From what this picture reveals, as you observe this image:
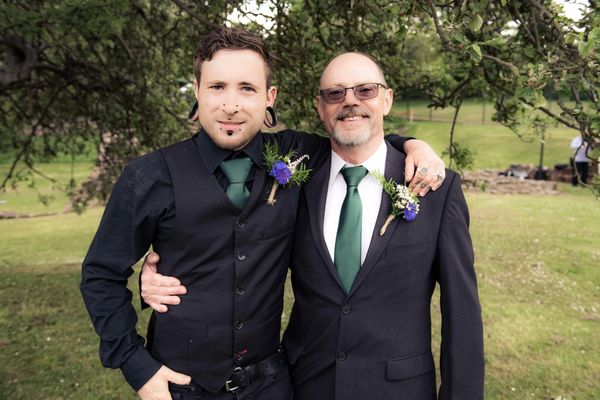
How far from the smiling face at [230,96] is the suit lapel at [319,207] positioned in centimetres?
51

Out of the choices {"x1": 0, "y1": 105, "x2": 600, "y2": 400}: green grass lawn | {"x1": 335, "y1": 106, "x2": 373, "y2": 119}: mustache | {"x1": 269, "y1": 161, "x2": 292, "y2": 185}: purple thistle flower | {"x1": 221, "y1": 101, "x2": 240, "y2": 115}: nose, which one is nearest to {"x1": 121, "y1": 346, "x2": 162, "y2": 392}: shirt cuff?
{"x1": 269, "y1": 161, "x2": 292, "y2": 185}: purple thistle flower

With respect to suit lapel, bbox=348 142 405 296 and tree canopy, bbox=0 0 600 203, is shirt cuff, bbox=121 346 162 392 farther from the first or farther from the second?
tree canopy, bbox=0 0 600 203

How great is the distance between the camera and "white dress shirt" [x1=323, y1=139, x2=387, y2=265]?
2.65 metres

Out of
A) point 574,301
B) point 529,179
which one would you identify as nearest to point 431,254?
point 574,301

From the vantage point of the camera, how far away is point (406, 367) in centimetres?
260

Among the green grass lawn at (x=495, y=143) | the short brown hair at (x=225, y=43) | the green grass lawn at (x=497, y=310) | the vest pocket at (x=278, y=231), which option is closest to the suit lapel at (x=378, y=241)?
the vest pocket at (x=278, y=231)

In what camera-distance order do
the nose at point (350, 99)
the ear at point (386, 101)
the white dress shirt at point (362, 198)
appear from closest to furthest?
the white dress shirt at point (362, 198), the nose at point (350, 99), the ear at point (386, 101)

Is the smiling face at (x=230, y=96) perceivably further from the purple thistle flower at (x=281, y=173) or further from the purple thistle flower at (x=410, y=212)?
the purple thistle flower at (x=410, y=212)

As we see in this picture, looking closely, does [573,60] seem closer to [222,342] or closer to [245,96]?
[245,96]

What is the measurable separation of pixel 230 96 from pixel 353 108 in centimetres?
73

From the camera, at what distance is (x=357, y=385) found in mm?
2594

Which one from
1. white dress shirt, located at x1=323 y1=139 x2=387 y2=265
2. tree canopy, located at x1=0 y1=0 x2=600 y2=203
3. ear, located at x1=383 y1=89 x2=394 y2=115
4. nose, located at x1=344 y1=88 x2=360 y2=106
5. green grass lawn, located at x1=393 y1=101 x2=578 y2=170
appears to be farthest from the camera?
green grass lawn, located at x1=393 y1=101 x2=578 y2=170

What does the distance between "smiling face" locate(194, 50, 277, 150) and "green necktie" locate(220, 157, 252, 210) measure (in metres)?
0.09

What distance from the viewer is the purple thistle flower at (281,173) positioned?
252 cm
